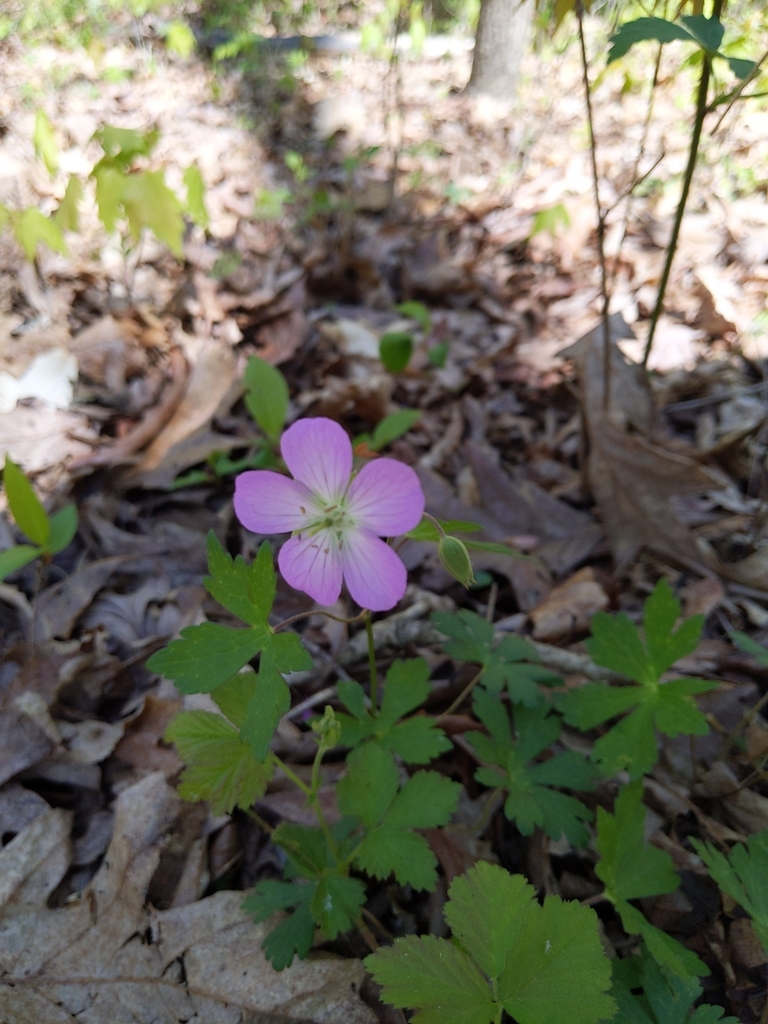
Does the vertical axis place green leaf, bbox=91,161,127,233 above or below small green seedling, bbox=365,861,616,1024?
above

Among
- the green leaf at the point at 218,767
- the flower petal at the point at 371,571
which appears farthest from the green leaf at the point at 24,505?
the flower petal at the point at 371,571

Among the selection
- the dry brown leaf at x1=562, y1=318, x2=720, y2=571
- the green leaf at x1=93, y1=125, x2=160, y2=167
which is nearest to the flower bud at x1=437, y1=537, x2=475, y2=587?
the dry brown leaf at x1=562, y1=318, x2=720, y2=571

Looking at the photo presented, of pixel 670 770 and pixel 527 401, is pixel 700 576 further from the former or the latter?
pixel 527 401

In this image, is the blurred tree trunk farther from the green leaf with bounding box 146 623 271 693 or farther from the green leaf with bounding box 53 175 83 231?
the green leaf with bounding box 146 623 271 693

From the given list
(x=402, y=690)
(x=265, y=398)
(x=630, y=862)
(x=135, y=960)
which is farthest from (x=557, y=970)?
(x=265, y=398)

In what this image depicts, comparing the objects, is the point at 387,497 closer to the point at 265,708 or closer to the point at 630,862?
the point at 265,708
